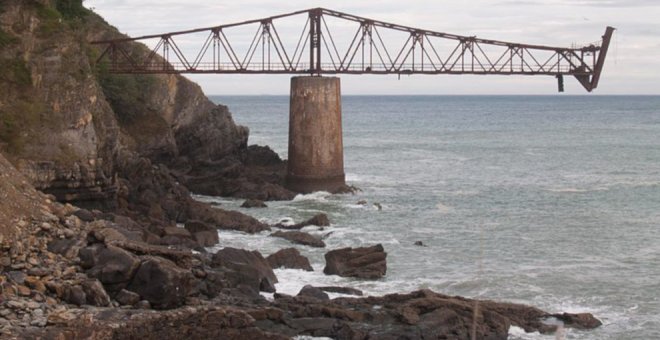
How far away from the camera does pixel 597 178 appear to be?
66.8 metres

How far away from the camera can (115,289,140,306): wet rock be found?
80.6 feet

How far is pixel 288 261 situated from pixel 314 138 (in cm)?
2187

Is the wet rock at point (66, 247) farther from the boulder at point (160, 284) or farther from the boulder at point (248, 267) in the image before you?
the boulder at point (248, 267)

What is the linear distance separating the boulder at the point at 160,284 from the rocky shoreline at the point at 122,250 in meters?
0.03

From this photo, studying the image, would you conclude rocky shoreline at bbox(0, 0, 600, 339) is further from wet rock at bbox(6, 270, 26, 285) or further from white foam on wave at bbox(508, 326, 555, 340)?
white foam on wave at bbox(508, 326, 555, 340)

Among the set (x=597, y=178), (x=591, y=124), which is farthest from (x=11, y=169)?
(x=591, y=124)

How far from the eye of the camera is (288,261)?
111ft

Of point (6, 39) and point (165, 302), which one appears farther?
point (6, 39)

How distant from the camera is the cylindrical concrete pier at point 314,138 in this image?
5500cm

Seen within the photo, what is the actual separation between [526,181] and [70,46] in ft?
109

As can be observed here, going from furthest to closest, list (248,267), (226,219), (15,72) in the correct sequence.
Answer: (226,219), (15,72), (248,267)

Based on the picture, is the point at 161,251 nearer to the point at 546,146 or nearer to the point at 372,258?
the point at 372,258

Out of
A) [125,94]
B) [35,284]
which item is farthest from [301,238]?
[125,94]

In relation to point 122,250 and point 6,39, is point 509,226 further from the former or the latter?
point 122,250
